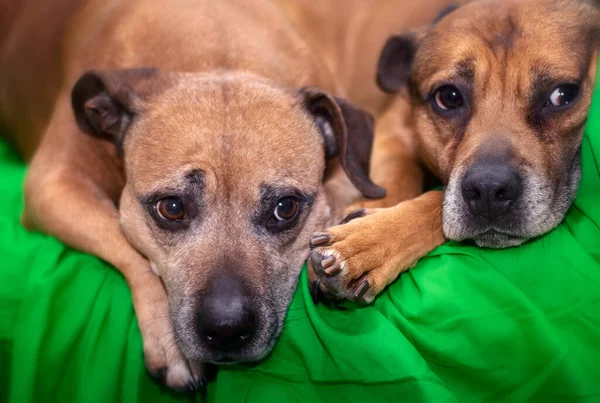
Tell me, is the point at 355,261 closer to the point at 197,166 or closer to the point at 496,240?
the point at 496,240

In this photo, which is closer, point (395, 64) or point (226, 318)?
point (226, 318)

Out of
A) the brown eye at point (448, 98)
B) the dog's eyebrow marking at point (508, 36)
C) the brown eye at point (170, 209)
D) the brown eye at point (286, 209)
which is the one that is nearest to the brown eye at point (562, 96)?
the dog's eyebrow marking at point (508, 36)

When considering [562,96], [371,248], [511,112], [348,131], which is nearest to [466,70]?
[511,112]

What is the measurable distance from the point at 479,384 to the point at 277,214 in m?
0.99

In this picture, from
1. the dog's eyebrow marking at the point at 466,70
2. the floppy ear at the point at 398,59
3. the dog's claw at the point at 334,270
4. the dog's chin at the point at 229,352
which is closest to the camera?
the dog's claw at the point at 334,270

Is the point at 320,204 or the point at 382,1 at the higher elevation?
the point at 382,1

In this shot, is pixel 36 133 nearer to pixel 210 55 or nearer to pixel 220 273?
pixel 210 55

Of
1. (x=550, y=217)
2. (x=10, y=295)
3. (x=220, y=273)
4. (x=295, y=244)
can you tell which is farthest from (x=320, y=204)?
(x=10, y=295)

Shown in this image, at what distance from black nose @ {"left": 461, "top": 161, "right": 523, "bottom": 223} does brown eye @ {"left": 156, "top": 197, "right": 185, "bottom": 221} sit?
1.09 meters

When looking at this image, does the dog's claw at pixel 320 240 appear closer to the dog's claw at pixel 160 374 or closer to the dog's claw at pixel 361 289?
the dog's claw at pixel 361 289

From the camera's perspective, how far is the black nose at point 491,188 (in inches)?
97.7

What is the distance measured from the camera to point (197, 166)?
2562 mm

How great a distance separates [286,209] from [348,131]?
19.9 inches

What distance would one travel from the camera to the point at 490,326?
7.33 feet
